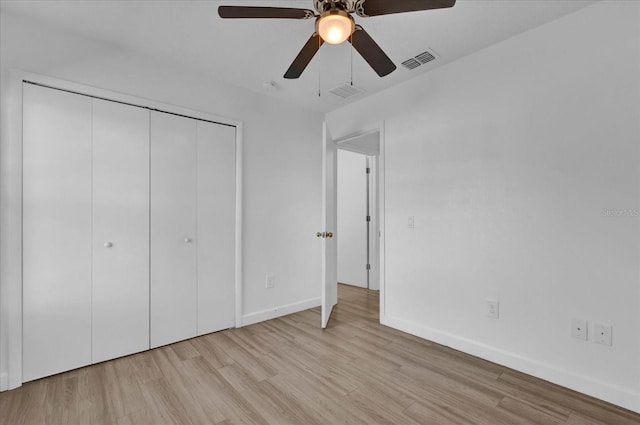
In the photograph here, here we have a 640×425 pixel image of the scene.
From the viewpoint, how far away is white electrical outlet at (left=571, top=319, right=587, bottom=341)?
6.01ft

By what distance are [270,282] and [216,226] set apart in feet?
2.84

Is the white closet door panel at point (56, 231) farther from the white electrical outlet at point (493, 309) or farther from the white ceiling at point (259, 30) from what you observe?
the white electrical outlet at point (493, 309)

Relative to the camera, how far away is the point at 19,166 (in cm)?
189

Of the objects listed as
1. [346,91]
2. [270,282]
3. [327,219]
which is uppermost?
[346,91]

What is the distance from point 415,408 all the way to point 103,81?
3102mm

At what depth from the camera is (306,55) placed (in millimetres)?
1683

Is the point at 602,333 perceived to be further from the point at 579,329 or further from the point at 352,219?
the point at 352,219

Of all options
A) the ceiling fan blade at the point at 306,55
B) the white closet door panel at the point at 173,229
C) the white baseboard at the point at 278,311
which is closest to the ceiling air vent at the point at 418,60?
the ceiling fan blade at the point at 306,55


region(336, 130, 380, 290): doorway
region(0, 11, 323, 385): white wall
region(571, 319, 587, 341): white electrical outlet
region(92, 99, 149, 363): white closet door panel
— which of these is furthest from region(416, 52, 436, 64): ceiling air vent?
region(92, 99, 149, 363): white closet door panel

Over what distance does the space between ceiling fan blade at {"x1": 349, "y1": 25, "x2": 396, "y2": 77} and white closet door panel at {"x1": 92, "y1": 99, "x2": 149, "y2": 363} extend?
6.04 ft

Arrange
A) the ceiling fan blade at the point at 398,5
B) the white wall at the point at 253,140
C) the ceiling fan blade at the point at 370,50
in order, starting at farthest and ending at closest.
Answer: the white wall at the point at 253,140 < the ceiling fan blade at the point at 370,50 < the ceiling fan blade at the point at 398,5

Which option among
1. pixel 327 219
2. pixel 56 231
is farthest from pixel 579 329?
pixel 56 231

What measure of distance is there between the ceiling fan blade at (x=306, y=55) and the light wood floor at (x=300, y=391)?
6.59 feet

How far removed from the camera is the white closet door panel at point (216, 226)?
2695 millimetres
